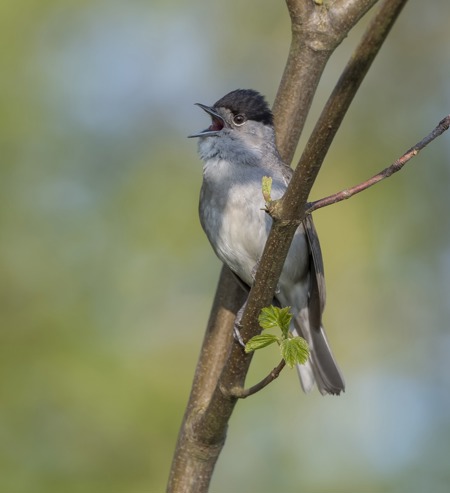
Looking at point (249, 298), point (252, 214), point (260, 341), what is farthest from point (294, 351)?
point (252, 214)

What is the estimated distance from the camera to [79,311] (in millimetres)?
6352

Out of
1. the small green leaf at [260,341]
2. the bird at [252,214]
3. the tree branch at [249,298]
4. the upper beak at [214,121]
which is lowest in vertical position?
the small green leaf at [260,341]

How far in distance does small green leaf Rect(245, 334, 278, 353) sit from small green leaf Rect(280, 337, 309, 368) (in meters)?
0.05

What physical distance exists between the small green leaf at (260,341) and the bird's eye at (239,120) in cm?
277

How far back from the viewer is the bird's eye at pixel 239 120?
5695 millimetres

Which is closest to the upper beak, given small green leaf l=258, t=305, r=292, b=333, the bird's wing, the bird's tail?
the bird's wing

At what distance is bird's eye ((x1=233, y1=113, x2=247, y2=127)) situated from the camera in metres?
5.70

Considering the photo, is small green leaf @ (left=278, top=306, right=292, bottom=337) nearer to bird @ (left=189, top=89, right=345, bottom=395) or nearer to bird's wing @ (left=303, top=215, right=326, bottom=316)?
bird @ (left=189, top=89, right=345, bottom=395)

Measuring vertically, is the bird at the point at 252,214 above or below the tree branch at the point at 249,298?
above

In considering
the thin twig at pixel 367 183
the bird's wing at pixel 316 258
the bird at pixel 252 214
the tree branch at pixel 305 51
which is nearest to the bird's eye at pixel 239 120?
the bird at pixel 252 214

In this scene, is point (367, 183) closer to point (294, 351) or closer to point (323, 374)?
point (294, 351)

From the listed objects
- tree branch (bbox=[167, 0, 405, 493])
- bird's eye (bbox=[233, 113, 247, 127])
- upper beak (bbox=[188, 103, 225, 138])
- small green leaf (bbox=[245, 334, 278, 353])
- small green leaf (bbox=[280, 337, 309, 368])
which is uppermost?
upper beak (bbox=[188, 103, 225, 138])

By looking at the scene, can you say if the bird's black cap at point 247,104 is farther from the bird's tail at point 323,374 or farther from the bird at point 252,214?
the bird's tail at point 323,374

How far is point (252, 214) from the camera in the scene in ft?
16.9
